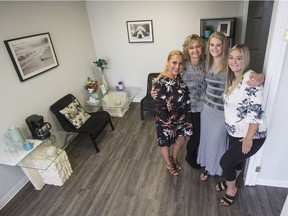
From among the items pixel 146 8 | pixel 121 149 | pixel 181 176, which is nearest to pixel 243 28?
pixel 146 8

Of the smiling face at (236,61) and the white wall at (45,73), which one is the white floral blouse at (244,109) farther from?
→ the white wall at (45,73)

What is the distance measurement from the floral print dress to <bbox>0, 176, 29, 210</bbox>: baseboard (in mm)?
1840

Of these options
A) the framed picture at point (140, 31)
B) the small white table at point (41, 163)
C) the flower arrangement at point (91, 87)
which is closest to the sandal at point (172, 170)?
the small white table at point (41, 163)

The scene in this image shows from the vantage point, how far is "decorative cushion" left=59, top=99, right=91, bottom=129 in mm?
2926

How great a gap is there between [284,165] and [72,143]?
9.37 feet

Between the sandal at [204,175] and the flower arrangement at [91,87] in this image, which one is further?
the flower arrangement at [91,87]

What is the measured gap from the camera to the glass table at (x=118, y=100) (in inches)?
143

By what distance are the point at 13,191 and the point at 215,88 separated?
8.53 ft

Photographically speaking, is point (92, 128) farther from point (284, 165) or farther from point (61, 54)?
point (284, 165)

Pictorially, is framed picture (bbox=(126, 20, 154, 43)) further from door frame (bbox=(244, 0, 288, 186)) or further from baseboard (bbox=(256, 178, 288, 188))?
baseboard (bbox=(256, 178, 288, 188))

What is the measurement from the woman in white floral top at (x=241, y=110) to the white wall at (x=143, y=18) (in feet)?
7.08

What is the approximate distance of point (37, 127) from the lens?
2482 mm

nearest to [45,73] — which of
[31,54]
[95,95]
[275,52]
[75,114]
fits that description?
[31,54]

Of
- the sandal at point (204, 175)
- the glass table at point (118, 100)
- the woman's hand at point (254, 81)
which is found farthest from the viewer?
the glass table at point (118, 100)
